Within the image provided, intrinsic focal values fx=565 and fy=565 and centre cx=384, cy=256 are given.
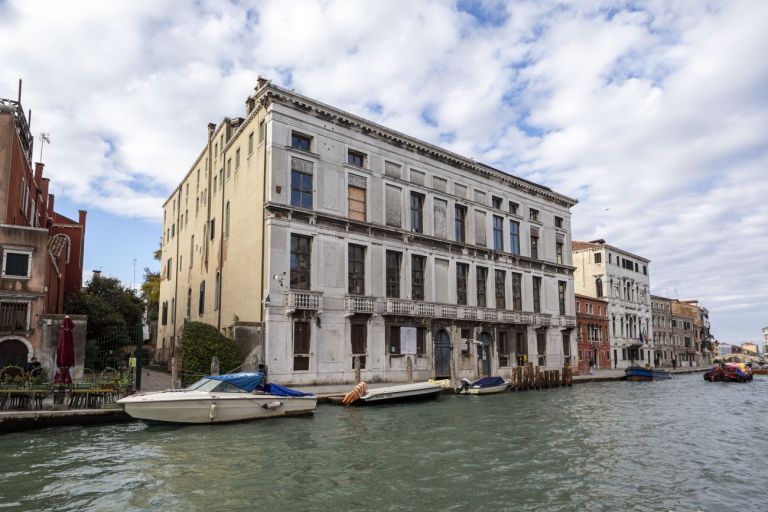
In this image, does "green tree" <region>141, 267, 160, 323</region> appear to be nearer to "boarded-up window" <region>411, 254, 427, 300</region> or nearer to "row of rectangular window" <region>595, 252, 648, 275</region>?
"boarded-up window" <region>411, 254, 427, 300</region>

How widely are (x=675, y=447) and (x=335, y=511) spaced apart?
10.2 metres

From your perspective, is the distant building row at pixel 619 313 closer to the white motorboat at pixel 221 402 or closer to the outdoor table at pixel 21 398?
the white motorboat at pixel 221 402

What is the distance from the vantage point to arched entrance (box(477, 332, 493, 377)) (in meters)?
34.8

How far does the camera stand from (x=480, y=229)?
3672 cm

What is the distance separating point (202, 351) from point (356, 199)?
1152 centimetres

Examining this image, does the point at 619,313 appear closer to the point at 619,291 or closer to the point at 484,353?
the point at 619,291

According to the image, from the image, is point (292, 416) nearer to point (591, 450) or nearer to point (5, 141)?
point (591, 450)

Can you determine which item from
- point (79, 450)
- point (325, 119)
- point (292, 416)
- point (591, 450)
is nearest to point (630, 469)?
point (591, 450)

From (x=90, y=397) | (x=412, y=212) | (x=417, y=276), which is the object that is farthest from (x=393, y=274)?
(x=90, y=397)

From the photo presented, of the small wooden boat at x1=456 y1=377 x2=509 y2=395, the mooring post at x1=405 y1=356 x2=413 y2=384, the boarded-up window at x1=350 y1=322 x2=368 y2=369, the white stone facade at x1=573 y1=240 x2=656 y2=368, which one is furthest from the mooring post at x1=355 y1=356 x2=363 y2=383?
the white stone facade at x1=573 y1=240 x2=656 y2=368

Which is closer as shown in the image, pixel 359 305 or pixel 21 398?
pixel 21 398

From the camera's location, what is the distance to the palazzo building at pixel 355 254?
2625cm

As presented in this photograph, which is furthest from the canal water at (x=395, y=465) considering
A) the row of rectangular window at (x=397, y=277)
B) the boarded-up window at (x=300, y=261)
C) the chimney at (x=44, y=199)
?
the chimney at (x=44, y=199)

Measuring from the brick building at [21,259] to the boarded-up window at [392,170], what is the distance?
54.7ft
